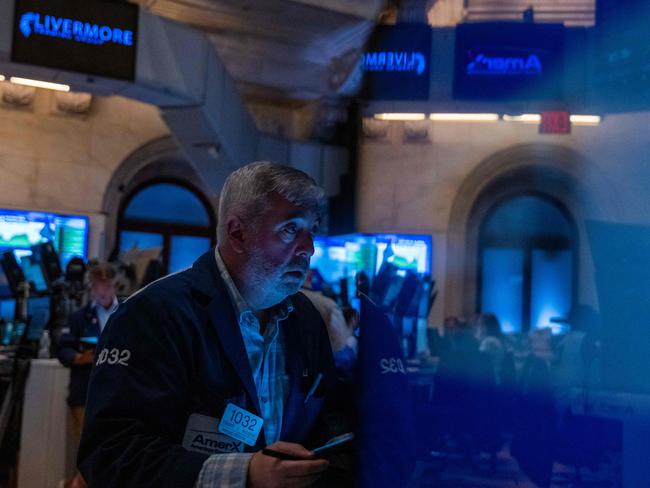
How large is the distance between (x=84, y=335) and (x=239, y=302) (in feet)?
14.1

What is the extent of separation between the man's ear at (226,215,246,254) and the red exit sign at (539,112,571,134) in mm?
10388

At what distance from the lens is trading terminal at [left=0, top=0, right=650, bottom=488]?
5730mm

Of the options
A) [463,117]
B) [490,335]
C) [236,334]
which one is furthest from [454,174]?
[236,334]

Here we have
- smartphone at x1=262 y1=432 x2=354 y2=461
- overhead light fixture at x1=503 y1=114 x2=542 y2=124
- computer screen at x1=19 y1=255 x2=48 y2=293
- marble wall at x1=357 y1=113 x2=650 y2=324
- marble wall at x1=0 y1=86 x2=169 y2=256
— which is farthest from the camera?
marble wall at x1=357 y1=113 x2=650 y2=324

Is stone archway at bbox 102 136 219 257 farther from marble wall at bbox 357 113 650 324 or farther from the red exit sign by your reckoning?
the red exit sign

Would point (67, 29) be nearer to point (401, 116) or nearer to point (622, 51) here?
point (622, 51)

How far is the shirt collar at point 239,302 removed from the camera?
1817 millimetres

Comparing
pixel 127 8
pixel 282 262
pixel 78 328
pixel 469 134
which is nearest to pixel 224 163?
pixel 127 8

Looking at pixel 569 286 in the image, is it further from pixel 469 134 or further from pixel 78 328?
pixel 78 328

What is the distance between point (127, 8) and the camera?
8.53 metres

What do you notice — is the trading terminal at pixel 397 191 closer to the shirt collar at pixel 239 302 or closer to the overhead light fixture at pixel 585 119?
the overhead light fixture at pixel 585 119

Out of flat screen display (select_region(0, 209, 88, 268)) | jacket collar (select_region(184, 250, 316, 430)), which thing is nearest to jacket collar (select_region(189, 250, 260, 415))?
jacket collar (select_region(184, 250, 316, 430))

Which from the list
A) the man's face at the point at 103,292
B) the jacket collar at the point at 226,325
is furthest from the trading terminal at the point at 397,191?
the jacket collar at the point at 226,325

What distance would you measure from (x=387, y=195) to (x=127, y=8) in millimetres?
5962
